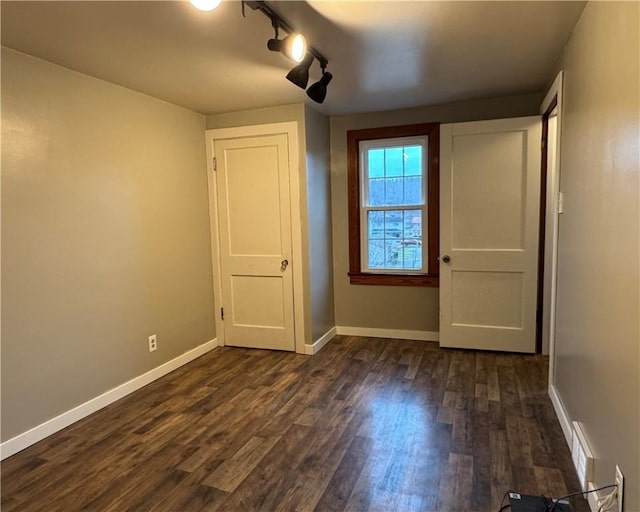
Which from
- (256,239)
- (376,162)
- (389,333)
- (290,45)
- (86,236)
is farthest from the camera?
(389,333)

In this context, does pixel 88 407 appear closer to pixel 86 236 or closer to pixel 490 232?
pixel 86 236

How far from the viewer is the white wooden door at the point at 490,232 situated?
3553 mm

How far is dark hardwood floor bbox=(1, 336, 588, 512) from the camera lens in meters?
1.93

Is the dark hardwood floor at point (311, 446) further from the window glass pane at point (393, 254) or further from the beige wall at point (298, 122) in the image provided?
the window glass pane at point (393, 254)

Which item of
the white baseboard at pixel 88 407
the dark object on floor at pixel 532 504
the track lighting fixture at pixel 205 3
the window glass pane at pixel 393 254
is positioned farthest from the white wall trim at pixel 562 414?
the white baseboard at pixel 88 407

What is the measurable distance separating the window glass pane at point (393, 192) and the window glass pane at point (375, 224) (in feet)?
0.49

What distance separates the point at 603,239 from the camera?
1704 mm

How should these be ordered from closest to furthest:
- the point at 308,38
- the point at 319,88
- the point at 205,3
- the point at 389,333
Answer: the point at 205,3
the point at 308,38
the point at 319,88
the point at 389,333

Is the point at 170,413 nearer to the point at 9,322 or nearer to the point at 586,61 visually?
the point at 9,322

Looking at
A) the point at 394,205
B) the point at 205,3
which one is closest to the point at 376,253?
the point at 394,205

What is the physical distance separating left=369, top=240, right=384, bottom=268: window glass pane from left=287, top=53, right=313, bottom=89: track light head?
217cm

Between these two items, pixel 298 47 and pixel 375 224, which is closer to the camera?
pixel 298 47

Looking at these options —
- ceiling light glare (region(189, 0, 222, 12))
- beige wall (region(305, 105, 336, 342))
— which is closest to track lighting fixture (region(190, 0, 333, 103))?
ceiling light glare (region(189, 0, 222, 12))

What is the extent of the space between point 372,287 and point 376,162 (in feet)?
4.14
